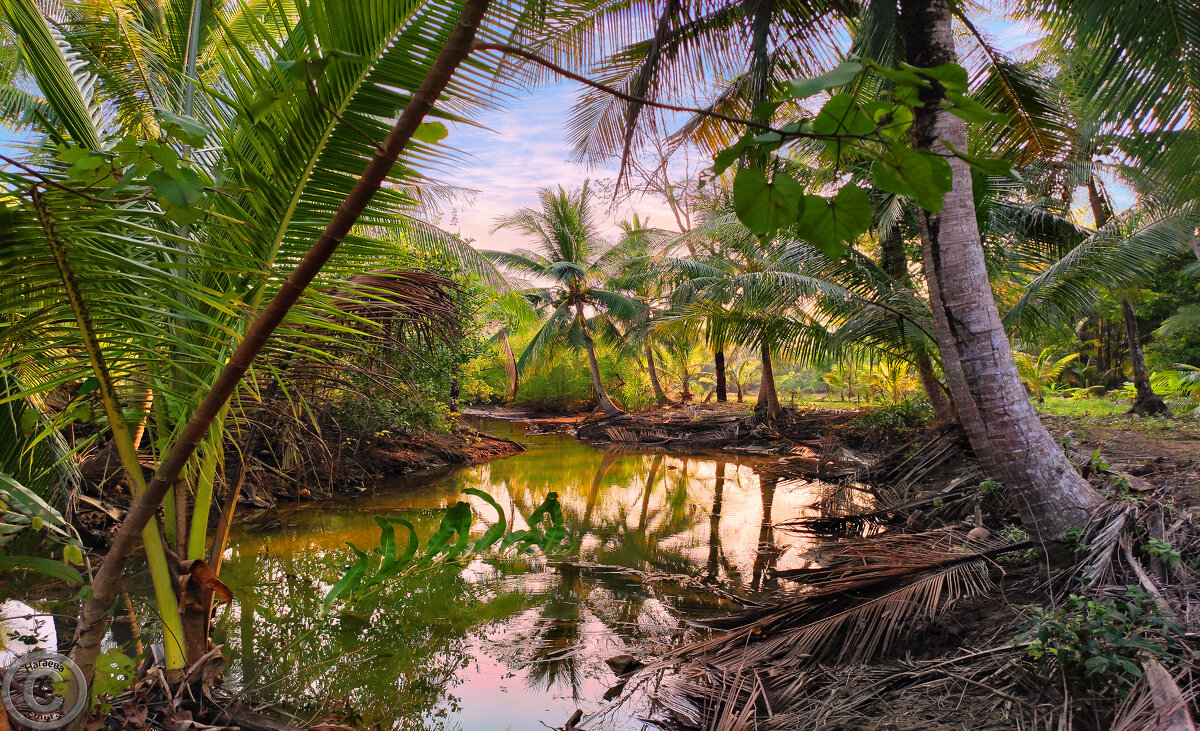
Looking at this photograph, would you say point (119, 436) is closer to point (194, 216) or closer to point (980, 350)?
point (194, 216)

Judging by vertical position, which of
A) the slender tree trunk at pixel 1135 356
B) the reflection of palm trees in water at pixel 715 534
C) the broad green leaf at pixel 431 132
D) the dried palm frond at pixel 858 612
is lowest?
the reflection of palm trees in water at pixel 715 534

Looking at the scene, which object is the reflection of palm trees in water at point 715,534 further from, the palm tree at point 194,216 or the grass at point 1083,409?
the grass at point 1083,409

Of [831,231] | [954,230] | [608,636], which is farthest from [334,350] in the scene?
[954,230]

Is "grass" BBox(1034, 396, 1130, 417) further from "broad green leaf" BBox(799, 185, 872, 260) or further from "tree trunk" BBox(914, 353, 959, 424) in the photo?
"broad green leaf" BBox(799, 185, 872, 260)

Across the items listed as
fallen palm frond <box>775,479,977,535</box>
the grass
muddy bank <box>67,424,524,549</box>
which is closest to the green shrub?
fallen palm frond <box>775,479,977,535</box>

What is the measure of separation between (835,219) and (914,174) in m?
0.10

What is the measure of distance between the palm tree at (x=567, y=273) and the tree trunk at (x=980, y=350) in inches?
582

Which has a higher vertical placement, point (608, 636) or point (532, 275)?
point (532, 275)

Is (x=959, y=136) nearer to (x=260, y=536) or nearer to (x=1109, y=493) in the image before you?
(x=1109, y=493)

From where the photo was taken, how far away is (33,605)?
3664 mm

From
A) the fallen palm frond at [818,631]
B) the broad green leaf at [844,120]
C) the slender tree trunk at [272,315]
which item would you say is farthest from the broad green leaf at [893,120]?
the fallen palm frond at [818,631]

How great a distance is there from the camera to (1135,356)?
10.1 metres

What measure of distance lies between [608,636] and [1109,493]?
2.85 meters

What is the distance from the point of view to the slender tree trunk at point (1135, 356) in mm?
9594
